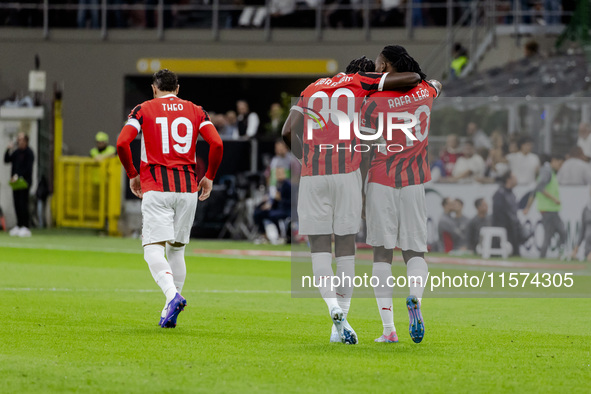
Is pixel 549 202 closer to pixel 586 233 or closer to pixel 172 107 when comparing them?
pixel 586 233

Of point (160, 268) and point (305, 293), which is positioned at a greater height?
point (160, 268)

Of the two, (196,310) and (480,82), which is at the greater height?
(480,82)

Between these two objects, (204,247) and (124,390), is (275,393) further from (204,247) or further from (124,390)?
(204,247)

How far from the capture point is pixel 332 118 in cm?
832

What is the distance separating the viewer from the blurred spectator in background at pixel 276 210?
877 inches

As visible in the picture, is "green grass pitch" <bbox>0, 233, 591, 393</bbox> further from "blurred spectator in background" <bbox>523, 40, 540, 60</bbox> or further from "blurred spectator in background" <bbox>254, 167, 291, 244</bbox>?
"blurred spectator in background" <bbox>523, 40, 540, 60</bbox>

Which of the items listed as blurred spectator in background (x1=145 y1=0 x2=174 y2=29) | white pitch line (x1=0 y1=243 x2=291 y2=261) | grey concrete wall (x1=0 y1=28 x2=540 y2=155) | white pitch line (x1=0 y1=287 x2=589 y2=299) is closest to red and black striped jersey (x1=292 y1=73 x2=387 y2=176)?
white pitch line (x1=0 y1=287 x2=589 y2=299)

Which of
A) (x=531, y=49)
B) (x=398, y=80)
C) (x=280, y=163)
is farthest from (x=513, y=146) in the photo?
(x=398, y=80)

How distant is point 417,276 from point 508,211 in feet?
38.1

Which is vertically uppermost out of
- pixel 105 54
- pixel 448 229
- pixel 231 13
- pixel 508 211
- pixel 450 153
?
pixel 231 13

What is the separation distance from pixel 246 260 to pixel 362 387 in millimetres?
12345

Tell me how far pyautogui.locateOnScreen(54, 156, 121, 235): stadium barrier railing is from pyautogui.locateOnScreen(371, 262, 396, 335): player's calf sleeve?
17550 mm

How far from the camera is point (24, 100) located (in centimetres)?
2695

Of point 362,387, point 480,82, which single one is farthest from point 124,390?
point 480,82
